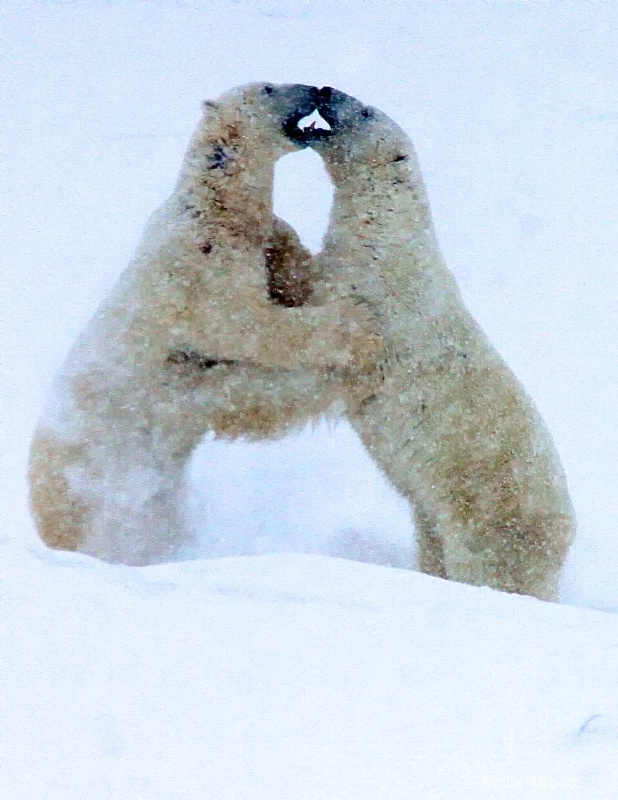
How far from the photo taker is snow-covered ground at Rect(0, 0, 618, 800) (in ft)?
6.02

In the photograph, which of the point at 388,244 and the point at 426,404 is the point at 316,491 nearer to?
the point at 426,404

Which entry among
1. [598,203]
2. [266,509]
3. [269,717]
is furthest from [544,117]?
[269,717]

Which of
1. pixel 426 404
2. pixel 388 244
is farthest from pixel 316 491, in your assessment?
pixel 388 244

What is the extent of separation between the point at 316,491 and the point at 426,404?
29cm

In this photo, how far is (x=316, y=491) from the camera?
2.30 metres

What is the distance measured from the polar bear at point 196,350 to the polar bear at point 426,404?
0.07 meters

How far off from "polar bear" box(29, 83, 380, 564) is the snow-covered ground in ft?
0.32

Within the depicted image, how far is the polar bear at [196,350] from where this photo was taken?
2139 mm

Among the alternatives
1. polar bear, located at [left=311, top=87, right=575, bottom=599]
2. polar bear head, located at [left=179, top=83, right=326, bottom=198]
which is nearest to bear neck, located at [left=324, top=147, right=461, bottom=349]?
polar bear, located at [left=311, top=87, right=575, bottom=599]

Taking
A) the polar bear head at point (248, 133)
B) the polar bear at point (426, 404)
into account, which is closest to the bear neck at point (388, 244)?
the polar bear at point (426, 404)

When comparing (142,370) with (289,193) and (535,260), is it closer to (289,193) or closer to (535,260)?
(289,193)

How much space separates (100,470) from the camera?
2.15 metres

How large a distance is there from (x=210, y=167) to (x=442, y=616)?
3.12 feet

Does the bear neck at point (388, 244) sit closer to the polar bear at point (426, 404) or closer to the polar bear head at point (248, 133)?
the polar bear at point (426, 404)
